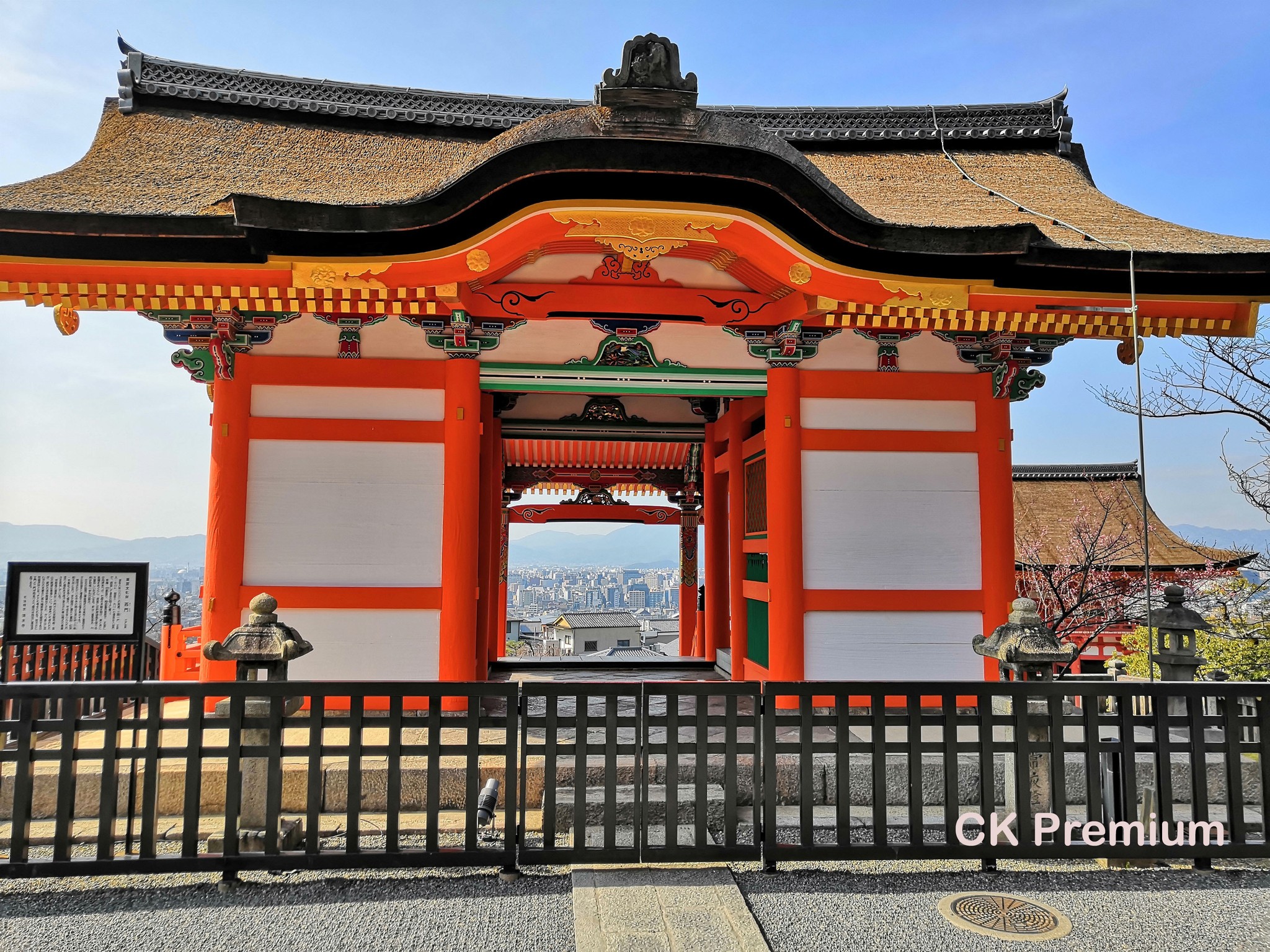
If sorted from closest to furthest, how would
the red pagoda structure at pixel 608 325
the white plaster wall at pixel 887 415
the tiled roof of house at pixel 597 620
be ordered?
the red pagoda structure at pixel 608 325 < the white plaster wall at pixel 887 415 < the tiled roof of house at pixel 597 620

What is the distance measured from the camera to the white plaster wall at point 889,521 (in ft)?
21.0

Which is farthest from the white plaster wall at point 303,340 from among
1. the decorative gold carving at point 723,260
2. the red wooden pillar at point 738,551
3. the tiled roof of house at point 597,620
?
the tiled roof of house at point 597,620

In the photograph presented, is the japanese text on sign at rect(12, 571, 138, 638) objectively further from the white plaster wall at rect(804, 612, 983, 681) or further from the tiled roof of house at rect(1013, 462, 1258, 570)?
the tiled roof of house at rect(1013, 462, 1258, 570)

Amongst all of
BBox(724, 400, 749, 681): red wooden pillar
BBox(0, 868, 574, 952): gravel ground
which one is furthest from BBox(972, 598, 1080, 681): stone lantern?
BBox(724, 400, 749, 681): red wooden pillar

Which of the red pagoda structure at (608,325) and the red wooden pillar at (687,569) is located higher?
the red pagoda structure at (608,325)

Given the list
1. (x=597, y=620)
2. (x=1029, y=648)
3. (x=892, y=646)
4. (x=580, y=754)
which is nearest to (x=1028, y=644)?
(x=1029, y=648)

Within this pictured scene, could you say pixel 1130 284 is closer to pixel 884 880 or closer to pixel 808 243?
pixel 808 243

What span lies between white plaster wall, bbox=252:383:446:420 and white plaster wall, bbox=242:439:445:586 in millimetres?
224

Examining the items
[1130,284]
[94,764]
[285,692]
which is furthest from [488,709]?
[1130,284]

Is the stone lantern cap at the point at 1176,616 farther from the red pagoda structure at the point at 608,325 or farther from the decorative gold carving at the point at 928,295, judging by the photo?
the decorative gold carving at the point at 928,295

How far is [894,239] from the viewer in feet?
17.8

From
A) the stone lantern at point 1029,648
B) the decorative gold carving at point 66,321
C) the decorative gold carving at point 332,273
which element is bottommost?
the stone lantern at point 1029,648

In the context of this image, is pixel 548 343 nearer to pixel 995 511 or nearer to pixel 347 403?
pixel 347 403

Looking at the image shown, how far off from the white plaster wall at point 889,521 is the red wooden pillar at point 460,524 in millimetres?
2637
